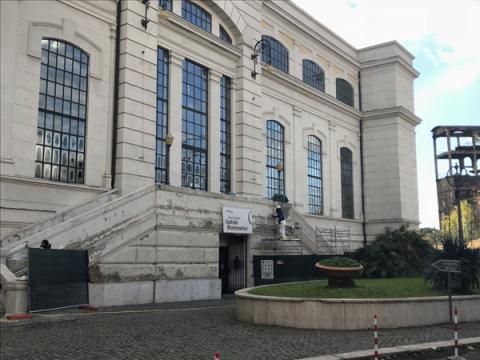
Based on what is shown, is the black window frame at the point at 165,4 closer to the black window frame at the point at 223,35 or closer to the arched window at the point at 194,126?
the arched window at the point at 194,126

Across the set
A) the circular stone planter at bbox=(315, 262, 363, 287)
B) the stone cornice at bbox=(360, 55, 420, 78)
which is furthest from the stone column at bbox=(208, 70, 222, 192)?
the stone cornice at bbox=(360, 55, 420, 78)

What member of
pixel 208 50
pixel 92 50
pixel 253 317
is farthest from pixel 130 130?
pixel 253 317

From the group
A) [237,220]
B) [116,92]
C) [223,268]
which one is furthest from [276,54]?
[223,268]

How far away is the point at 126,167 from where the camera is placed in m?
23.1

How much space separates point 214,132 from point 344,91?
1957cm

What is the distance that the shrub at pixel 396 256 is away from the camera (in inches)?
1144

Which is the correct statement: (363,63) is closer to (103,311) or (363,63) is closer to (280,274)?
(280,274)

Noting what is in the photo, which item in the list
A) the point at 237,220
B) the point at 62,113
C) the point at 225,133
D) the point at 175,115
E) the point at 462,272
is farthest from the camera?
the point at 225,133

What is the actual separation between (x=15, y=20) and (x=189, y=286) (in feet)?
41.8

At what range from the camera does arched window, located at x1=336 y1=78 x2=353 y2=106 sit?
4409 cm

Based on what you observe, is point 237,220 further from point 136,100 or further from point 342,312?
point 342,312

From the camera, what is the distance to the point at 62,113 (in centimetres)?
2162

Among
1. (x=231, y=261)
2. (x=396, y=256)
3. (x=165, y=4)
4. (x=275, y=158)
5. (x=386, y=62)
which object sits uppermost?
(x=386, y=62)

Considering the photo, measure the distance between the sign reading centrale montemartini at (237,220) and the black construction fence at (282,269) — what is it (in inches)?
65.0
